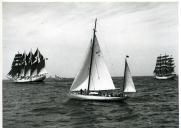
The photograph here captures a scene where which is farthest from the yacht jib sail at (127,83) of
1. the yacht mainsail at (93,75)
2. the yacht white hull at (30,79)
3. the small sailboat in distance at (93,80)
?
the yacht white hull at (30,79)

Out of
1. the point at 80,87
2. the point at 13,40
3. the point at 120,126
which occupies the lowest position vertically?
the point at 120,126

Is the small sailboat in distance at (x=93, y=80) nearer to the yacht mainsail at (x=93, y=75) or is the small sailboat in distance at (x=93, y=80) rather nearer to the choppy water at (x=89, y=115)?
the yacht mainsail at (x=93, y=75)

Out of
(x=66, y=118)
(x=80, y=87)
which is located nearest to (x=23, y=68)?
(x=80, y=87)

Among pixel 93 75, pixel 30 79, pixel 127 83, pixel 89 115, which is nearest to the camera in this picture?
Result: pixel 89 115

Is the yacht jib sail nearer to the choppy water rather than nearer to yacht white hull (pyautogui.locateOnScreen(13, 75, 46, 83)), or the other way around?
the choppy water

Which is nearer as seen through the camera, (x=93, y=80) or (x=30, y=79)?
(x=93, y=80)

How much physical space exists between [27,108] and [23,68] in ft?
106

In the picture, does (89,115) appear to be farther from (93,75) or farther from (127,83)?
(127,83)

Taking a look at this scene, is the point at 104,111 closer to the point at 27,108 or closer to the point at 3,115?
the point at 27,108

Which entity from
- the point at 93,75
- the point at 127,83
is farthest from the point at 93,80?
the point at 127,83

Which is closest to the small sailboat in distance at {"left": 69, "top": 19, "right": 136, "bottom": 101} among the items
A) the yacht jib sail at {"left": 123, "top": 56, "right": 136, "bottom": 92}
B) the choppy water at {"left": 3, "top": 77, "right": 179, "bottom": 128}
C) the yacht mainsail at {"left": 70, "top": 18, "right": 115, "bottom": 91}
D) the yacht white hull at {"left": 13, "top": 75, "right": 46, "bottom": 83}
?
the yacht mainsail at {"left": 70, "top": 18, "right": 115, "bottom": 91}

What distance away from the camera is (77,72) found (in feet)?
68.5

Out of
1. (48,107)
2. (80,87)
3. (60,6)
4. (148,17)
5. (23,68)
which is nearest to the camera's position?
(60,6)

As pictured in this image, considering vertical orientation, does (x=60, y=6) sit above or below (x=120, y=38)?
above
